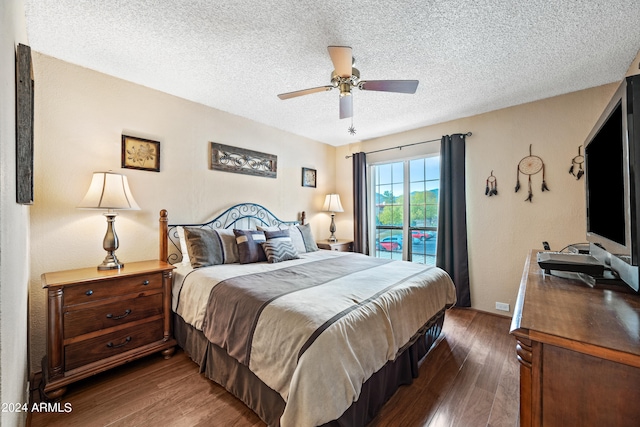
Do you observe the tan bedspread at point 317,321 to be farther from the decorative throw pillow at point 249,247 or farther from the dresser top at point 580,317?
the dresser top at point 580,317

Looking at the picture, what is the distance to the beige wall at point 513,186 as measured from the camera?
2705 millimetres

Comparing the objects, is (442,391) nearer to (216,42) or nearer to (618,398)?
(618,398)

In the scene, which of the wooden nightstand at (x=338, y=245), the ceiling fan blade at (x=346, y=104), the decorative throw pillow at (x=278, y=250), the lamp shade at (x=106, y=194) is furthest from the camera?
the wooden nightstand at (x=338, y=245)

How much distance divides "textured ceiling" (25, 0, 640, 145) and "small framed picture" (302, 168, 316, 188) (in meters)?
1.59

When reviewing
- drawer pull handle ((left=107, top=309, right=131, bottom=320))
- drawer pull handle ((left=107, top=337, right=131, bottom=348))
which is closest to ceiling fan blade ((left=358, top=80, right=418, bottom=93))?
drawer pull handle ((left=107, top=309, right=131, bottom=320))

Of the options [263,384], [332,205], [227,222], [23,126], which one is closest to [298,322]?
[263,384]

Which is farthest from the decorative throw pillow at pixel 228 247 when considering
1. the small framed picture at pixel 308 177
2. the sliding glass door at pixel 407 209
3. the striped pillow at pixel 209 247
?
the sliding glass door at pixel 407 209

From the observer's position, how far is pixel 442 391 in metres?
1.82

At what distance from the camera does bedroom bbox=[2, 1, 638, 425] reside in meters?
2.06

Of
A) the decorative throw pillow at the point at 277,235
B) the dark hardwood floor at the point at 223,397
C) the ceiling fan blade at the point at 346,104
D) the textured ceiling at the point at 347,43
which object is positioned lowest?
the dark hardwood floor at the point at 223,397

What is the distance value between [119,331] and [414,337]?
224 centimetres

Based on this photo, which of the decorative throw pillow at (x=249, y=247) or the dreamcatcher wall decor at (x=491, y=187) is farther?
the dreamcatcher wall decor at (x=491, y=187)

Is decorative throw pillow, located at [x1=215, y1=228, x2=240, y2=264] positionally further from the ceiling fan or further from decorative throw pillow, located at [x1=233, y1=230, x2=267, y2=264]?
the ceiling fan

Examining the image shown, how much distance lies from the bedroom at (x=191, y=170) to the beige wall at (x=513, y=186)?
0.01 m
